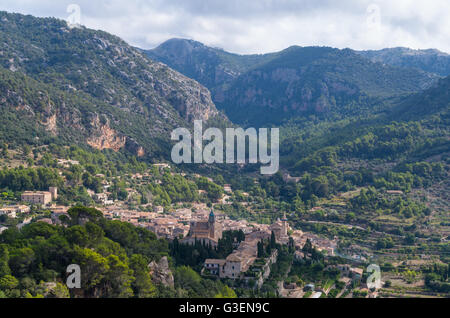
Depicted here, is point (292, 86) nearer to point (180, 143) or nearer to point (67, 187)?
point (180, 143)

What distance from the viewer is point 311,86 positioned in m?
157

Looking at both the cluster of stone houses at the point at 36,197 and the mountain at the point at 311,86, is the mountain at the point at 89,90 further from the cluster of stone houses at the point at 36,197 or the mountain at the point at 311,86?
the mountain at the point at 311,86

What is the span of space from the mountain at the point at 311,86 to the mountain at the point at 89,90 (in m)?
31.1

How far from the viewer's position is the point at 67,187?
6512 centimetres

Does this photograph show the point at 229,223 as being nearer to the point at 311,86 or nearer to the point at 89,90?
the point at 89,90

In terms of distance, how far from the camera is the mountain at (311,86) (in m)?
142

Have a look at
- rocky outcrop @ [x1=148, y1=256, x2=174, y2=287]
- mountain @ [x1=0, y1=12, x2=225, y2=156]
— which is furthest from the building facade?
mountain @ [x1=0, y1=12, x2=225, y2=156]

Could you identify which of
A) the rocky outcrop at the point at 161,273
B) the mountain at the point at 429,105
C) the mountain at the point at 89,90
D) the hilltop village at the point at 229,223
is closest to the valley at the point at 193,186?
the rocky outcrop at the point at 161,273

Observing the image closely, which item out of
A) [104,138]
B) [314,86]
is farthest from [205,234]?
[314,86]

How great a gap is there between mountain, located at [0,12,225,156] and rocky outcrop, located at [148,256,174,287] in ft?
145

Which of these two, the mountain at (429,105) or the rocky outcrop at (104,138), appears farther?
the mountain at (429,105)

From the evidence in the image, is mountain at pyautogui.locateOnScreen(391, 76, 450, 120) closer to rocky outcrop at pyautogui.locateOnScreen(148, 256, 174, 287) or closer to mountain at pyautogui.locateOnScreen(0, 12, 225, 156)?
mountain at pyautogui.locateOnScreen(0, 12, 225, 156)
